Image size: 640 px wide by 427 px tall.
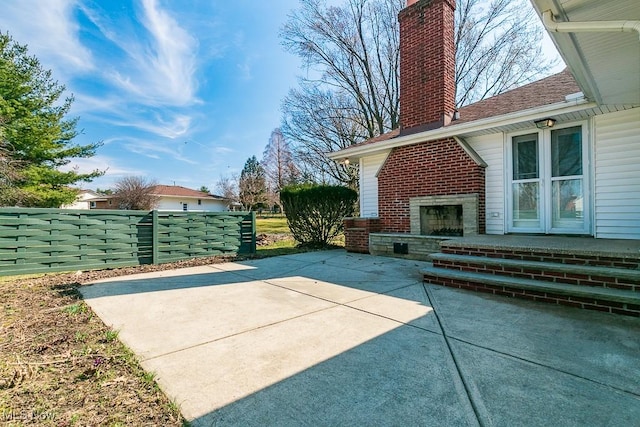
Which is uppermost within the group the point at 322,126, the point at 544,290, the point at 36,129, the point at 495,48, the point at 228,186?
the point at 495,48

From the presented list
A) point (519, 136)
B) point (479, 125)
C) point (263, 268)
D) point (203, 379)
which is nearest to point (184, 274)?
point (263, 268)

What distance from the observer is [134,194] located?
79.3ft

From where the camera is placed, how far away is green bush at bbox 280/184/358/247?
8.93m

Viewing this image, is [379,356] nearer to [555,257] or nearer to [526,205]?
[555,257]

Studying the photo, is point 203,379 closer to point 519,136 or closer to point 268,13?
point 519,136

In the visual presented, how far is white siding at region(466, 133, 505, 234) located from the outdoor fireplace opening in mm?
626

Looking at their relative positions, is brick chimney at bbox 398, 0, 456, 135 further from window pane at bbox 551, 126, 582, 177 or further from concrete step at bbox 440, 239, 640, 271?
concrete step at bbox 440, 239, 640, 271

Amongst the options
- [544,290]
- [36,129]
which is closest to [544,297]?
[544,290]

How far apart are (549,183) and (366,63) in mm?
13840

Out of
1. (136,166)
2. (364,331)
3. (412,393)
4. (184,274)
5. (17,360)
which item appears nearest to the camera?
(412,393)

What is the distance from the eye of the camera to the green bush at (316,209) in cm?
893

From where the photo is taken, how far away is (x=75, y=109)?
1380 centimetres

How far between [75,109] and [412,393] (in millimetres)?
18074

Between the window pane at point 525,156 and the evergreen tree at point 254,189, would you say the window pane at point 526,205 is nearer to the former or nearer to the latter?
the window pane at point 525,156
